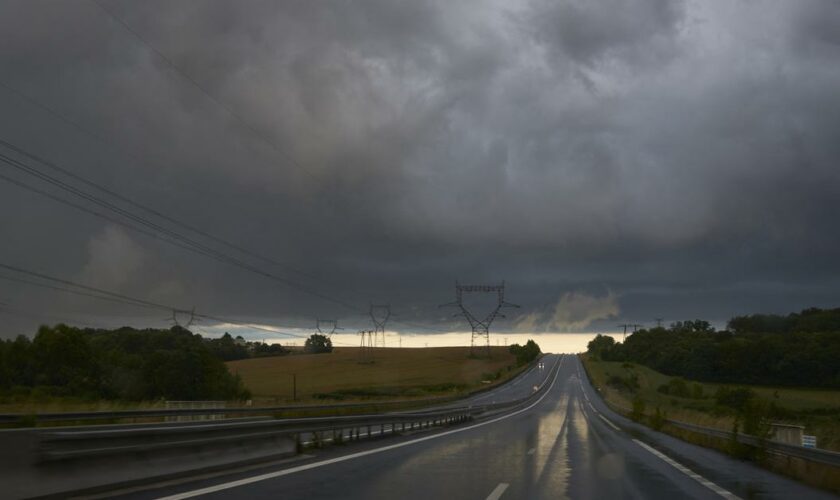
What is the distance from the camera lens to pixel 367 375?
398 feet

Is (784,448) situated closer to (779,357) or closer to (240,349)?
(779,357)

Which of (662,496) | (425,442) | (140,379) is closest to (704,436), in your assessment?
(425,442)

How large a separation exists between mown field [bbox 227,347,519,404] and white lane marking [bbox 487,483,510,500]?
66.2 metres

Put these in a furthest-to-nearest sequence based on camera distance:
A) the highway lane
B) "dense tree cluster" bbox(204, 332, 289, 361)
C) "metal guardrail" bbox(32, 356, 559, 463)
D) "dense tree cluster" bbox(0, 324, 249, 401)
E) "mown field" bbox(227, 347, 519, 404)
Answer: "dense tree cluster" bbox(204, 332, 289, 361), "mown field" bbox(227, 347, 519, 404), "dense tree cluster" bbox(0, 324, 249, 401), the highway lane, "metal guardrail" bbox(32, 356, 559, 463)

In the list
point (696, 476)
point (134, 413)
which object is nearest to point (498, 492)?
point (696, 476)

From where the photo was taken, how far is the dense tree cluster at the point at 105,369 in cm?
8019

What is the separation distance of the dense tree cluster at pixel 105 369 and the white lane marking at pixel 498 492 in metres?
71.9

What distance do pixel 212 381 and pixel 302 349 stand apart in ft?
324

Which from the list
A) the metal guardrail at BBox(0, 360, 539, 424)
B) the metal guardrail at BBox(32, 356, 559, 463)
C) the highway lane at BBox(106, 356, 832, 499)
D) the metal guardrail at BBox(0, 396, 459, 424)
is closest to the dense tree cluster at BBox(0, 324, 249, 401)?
the metal guardrail at BBox(0, 360, 539, 424)

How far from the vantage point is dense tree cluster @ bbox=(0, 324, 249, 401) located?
80.2 metres

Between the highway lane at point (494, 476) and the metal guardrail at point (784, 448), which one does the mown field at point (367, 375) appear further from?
the highway lane at point (494, 476)

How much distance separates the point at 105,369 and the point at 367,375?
46.1 metres

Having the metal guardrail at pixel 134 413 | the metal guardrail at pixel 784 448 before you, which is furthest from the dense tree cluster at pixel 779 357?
the metal guardrail at pixel 784 448

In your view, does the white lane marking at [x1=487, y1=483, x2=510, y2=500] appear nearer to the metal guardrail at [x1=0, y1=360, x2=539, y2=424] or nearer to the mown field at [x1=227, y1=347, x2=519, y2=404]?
the metal guardrail at [x1=0, y1=360, x2=539, y2=424]
